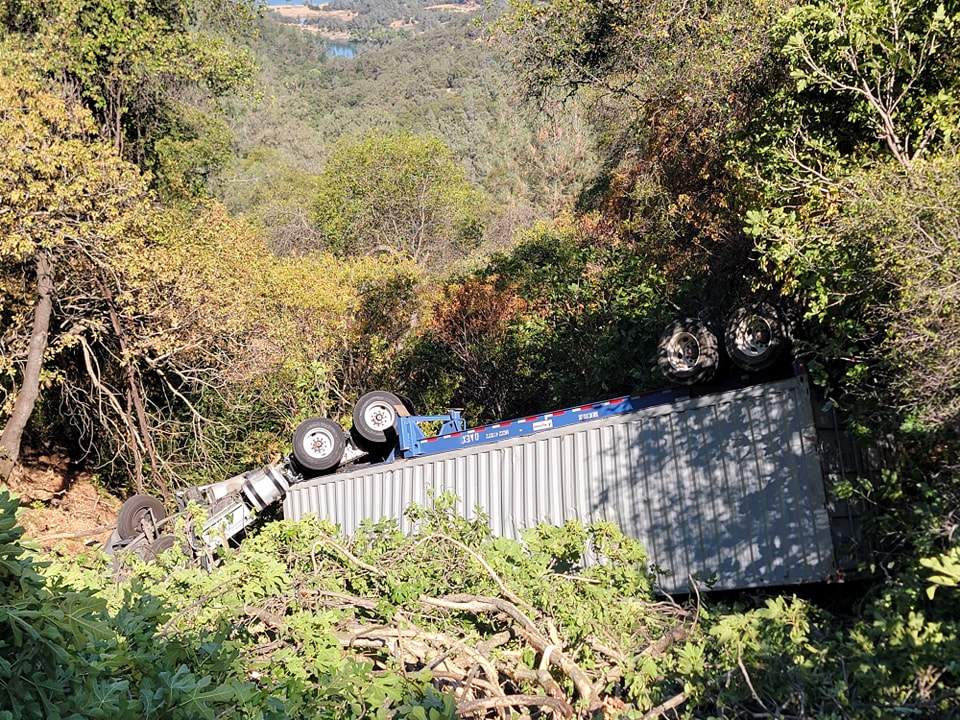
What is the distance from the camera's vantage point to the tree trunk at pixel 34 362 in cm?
1493

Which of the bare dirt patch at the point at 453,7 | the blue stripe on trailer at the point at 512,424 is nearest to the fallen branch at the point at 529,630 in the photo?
the blue stripe on trailer at the point at 512,424

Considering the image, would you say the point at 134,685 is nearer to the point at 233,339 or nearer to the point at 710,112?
the point at 710,112

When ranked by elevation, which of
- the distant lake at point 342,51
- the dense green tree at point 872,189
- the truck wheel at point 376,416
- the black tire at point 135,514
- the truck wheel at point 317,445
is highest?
the distant lake at point 342,51

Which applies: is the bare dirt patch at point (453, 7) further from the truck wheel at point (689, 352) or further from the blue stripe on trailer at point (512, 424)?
the truck wheel at point (689, 352)

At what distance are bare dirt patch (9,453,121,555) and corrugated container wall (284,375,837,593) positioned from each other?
917 cm

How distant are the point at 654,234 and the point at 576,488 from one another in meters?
7.06

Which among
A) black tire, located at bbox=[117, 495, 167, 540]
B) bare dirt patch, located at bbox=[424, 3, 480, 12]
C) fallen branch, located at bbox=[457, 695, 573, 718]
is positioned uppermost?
bare dirt patch, located at bbox=[424, 3, 480, 12]

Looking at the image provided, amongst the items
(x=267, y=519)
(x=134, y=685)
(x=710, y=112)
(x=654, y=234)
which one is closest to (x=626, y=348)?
(x=654, y=234)

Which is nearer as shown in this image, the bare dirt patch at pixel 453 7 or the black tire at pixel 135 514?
the black tire at pixel 135 514

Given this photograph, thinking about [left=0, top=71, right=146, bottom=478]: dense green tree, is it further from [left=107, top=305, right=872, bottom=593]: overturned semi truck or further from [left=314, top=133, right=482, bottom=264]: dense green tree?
[left=314, top=133, right=482, bottom=264]: dense green tree

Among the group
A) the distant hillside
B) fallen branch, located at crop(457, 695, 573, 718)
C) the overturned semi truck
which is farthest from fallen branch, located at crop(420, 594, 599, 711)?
the distant hillside

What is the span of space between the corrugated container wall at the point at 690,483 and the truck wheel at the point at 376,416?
5.78ft

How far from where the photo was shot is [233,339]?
56.8 ft

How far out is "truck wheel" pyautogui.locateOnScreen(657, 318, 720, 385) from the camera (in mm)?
10156
